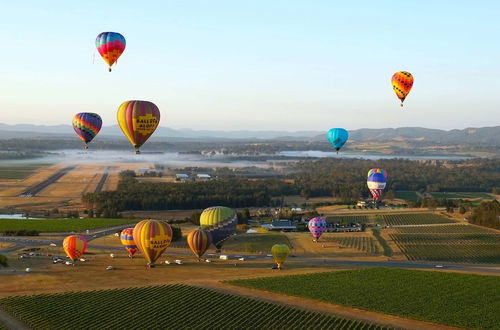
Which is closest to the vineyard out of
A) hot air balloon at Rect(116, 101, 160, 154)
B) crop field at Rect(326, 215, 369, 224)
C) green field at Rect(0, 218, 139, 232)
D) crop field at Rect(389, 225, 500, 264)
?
crop field at Rect(389, 225, 500, 264)

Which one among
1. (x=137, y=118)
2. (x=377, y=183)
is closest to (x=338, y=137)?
(x=377, y=183)

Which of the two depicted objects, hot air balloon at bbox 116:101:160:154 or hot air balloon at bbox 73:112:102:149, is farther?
hot air balloon at bbox 73:112:102:149

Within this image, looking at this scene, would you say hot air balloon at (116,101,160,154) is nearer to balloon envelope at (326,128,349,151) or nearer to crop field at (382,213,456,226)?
balloon envelope at (326,128,349,151)

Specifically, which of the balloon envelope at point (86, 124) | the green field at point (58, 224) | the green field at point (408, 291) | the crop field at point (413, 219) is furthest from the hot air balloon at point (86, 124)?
the crop field at point (413, 219)

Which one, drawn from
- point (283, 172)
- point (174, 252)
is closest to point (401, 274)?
point (174, 252)

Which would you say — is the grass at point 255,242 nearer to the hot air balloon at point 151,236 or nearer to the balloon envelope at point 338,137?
the balloon envelope at point 338,137
